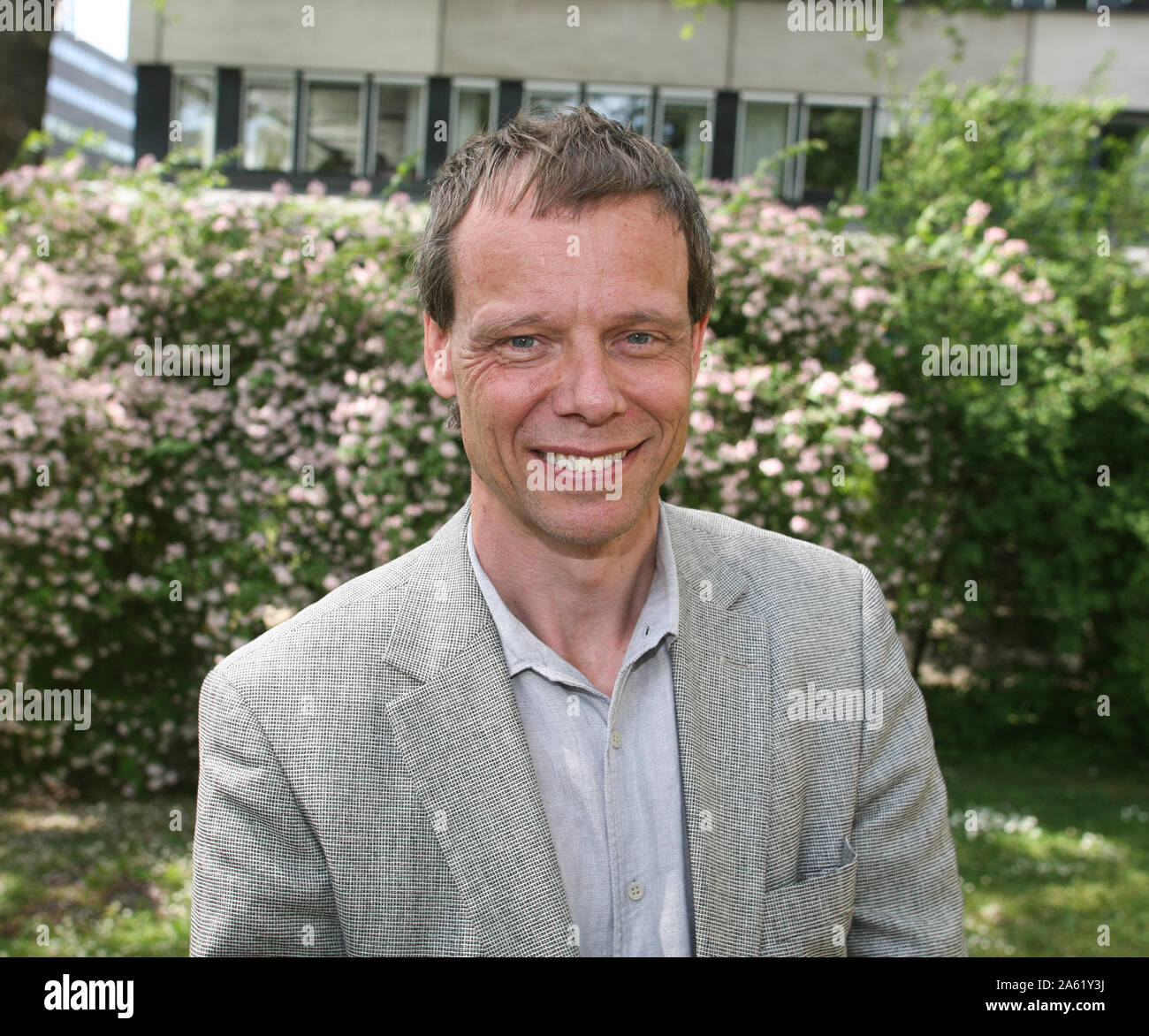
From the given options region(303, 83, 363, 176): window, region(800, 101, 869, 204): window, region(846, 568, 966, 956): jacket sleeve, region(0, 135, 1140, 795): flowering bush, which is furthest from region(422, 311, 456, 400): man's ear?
region(303, 83, 363, 176): window

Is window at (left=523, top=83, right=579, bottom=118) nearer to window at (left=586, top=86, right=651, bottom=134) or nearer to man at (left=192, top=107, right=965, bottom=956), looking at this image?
window at (left=586, top=86, right=651, bottom=134)

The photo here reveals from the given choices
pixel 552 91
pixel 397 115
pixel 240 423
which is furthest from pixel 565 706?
pixel 397 115

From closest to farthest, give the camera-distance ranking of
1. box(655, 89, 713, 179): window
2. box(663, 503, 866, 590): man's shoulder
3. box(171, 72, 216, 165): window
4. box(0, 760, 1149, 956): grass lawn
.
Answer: box(663, 503, 866, 590): man's shoulder → box(0, 760, 1149, 956): grass lawn → box(655, 89, 713, 179): window → box(171, 72, 216, 165): window

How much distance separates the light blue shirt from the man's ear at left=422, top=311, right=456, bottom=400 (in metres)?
0.32

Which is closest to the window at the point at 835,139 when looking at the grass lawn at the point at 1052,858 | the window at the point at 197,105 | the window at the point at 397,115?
the window at the point at 397,115

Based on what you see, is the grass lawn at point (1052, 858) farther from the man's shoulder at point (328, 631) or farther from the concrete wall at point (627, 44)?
the concrete wall at point (627, 44)

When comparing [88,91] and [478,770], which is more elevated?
[88,91]

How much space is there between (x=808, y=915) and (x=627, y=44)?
50.8ft

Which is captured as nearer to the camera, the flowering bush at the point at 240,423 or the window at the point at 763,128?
the flowering bush at the point at 240,423

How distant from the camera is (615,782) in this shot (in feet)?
5.57

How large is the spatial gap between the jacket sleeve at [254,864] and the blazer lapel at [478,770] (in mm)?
181

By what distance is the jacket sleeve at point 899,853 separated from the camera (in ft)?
5.85

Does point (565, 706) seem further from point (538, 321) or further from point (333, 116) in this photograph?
point (333, 116)

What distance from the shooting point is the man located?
5.28 ft
